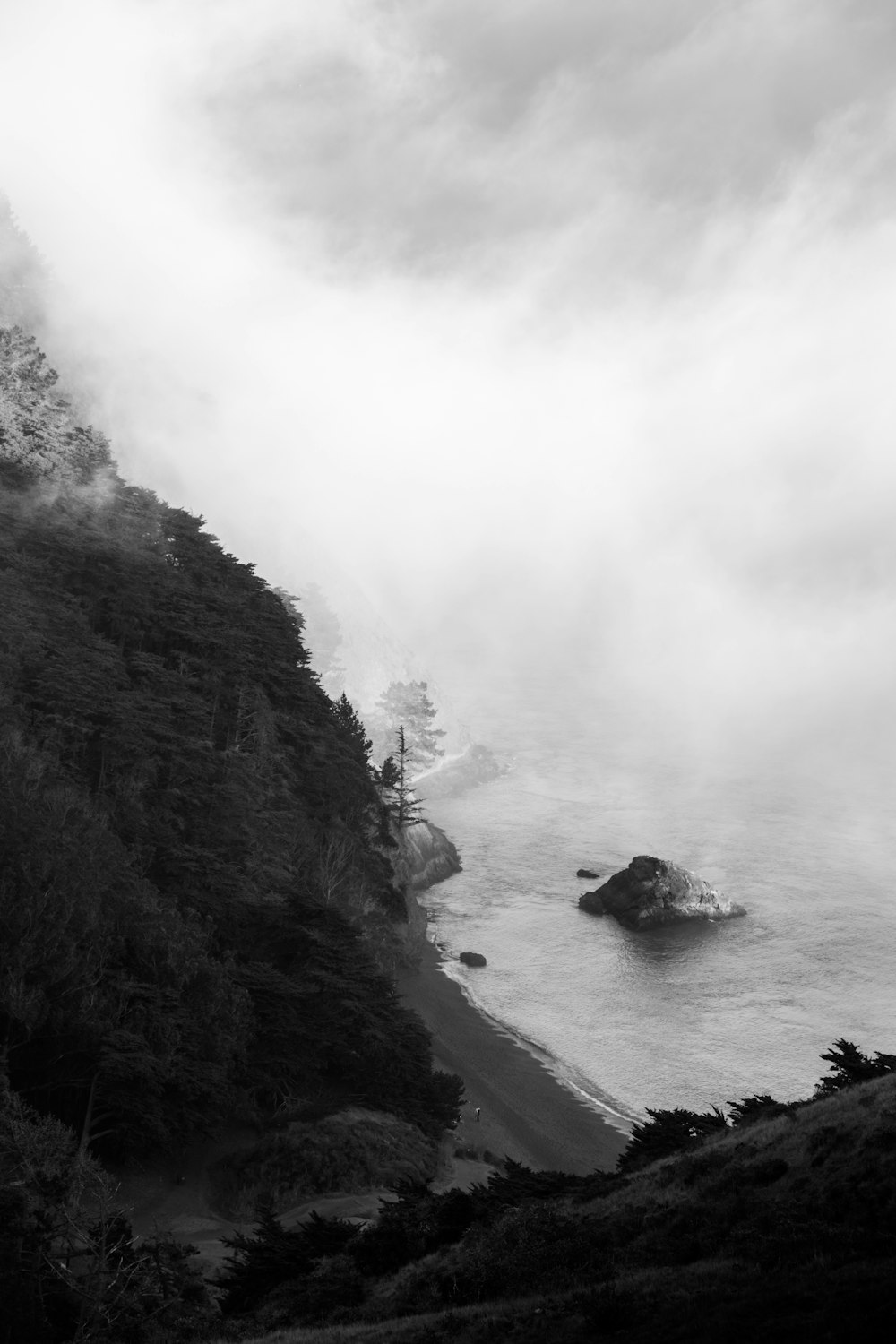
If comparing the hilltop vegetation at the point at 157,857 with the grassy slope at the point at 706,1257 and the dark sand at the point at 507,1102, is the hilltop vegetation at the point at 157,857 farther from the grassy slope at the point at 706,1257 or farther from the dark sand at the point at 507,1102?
the grassy slope at the point at 706,1257

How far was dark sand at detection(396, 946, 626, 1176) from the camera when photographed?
4003 centimetres

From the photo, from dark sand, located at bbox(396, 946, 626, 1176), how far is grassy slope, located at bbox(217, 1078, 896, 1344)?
755 inches

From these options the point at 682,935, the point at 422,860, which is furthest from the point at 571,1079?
the point at 422,860

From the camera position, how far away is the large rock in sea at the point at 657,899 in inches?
2847

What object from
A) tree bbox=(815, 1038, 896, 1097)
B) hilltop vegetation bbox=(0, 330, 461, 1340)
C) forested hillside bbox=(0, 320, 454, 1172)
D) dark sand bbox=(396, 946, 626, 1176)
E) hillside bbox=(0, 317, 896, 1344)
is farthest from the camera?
dark sand bbox=(396, 946, 626, 1176)

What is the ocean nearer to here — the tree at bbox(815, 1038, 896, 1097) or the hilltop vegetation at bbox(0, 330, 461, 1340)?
the hilltop vegetation at bbox(0, 330, 461, 1340)

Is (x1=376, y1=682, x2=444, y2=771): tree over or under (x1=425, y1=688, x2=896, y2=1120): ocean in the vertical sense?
over

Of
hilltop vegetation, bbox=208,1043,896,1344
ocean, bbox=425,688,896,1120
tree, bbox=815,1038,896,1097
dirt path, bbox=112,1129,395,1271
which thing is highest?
ocean, bbox=425,688,896,1120

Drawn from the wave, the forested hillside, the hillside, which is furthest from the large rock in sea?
the hillside

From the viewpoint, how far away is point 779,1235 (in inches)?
586

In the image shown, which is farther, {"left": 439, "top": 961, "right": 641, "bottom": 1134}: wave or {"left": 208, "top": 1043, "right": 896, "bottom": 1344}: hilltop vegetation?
{"left": 439, "top": 961, "right": 641, "bottom": 1134}: wave

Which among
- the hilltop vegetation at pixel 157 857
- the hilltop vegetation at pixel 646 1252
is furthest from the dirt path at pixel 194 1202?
the hilltop vegetation at pixel 646 1252

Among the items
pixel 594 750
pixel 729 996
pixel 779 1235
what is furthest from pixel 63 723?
pixel 594 750

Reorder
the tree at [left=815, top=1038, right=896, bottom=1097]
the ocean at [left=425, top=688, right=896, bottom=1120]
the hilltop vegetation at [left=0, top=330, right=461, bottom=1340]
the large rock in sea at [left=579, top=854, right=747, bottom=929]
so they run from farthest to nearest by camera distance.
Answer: the large rock in sea at [left=579, top=854, right=747, bottom=929]
the ocean at [left=425, top=688, right=896, bottom=1120]
the hilltop vegetation at [left=0, top=330, right=461, bottom=1340]
the tree at [left=815, top=1038, right=896, bottom=1097]
